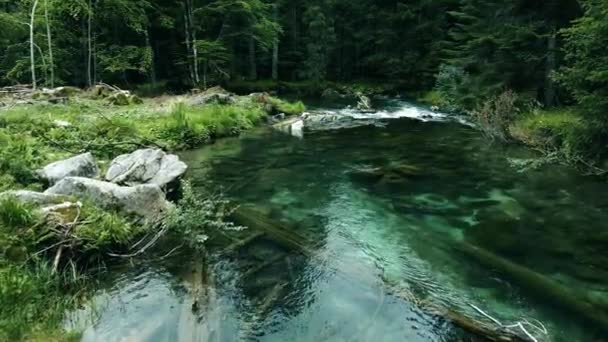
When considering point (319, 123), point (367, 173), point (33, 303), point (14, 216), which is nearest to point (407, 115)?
point (319, 123)

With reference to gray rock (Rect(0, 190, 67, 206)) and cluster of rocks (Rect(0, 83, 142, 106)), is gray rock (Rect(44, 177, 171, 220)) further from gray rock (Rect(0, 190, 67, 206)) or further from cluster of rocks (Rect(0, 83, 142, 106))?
cluster of rocks (Rect(0, 83, 142, 106))

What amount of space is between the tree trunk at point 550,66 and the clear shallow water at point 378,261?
5.51 metres

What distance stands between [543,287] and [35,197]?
7.13 meters

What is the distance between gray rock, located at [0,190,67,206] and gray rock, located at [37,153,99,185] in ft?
4.85

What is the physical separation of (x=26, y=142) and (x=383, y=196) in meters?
7.79

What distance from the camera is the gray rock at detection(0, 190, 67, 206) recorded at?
652cm

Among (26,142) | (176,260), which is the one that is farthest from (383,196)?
(26,142)

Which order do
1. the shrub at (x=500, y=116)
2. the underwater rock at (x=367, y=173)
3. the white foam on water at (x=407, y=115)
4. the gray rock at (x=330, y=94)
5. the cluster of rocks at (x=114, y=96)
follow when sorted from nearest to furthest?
the underwater rock at (x=367, y=173) < the shrub at (x=500, y=116) < the cluster of rocks at (x=114, y=96) < the white foam on water at (x=407, y=115) < the gray rock at (x=330, y=94)

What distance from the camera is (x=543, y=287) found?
6.11 metres

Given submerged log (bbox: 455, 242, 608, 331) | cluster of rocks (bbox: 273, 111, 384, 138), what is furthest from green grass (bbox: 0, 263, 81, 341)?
cluster of rocks (bbox: 273, 111, 384, 138)

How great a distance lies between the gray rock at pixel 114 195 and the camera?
7.30 meters

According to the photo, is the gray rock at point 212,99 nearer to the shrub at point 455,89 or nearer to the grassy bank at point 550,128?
the shrub at point 455,89

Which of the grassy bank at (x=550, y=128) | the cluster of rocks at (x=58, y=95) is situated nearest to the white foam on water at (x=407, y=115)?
the grassy bank at (x=550, y=128)

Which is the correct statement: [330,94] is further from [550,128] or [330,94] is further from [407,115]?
[550,128]
